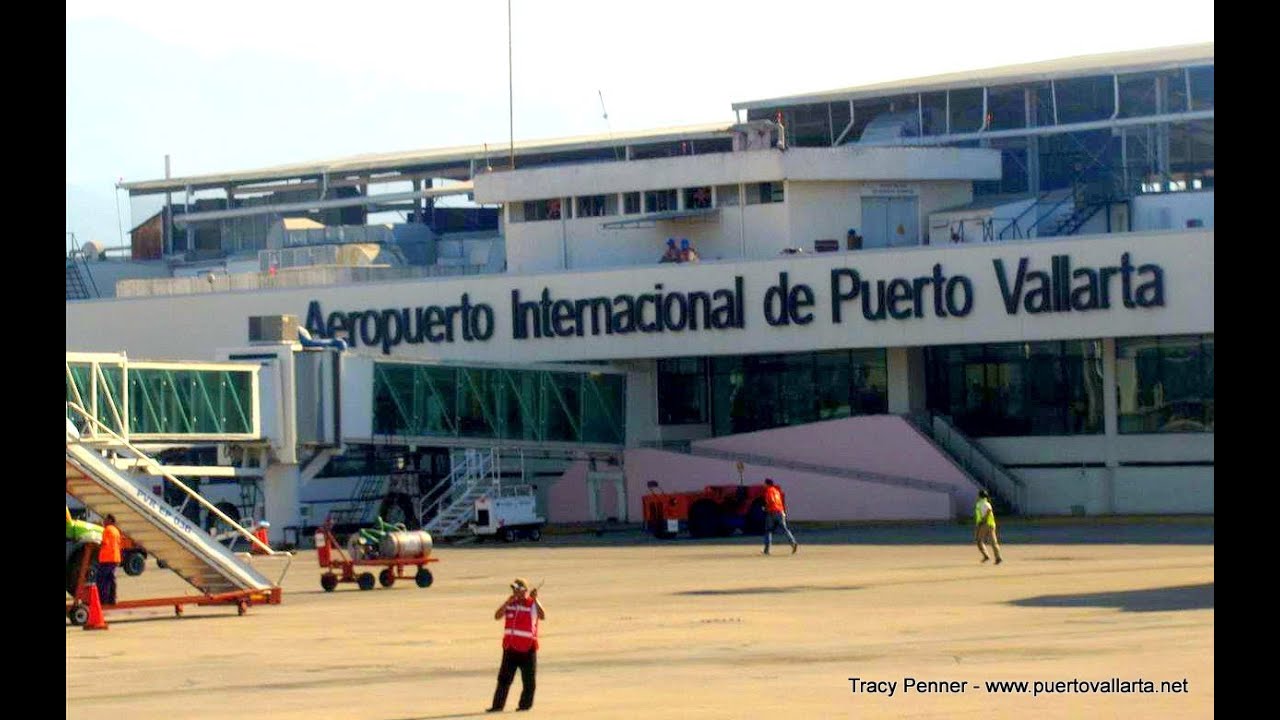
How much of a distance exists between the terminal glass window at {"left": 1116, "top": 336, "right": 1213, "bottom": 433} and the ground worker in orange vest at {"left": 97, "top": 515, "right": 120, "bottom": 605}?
38.6 metres

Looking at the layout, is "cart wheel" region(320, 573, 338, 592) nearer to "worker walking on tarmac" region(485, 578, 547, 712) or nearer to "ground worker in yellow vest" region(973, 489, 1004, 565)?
"ground worker in yellow vest" region(973, 489, 1004, 565)

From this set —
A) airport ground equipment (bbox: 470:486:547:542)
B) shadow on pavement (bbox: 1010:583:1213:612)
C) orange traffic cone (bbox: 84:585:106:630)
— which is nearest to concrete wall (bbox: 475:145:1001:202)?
airport ground equipment (bbox: 470:486:547:542)

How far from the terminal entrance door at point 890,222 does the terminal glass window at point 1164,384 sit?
34.8 ft

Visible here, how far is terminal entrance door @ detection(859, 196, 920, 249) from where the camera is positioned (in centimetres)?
Answer: 7544

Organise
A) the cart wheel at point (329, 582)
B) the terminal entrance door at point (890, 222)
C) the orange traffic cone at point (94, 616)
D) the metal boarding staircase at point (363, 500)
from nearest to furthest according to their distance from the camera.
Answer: the orange traffic cone at point (94, 616) < the cart wheel at point (329, 582) < the metal boarding staircase at point (363, 500) < the terminal entrance door at point (890, 222)

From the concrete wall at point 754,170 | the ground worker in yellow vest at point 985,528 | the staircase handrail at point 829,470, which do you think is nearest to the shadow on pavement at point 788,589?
the ground worker in yellow vest at point 985,528

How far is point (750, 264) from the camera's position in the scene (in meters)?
70.1

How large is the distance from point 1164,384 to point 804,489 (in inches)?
Answer: 468

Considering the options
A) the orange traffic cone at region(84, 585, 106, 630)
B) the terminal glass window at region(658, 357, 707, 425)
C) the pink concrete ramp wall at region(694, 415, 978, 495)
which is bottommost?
the orange traffic cone at region(84, 585, 106, 630)

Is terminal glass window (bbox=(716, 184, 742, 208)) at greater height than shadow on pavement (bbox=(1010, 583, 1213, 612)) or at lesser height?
greater

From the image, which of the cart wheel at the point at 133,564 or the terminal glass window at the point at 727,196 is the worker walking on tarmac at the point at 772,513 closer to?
the cart wheel at the point at 133,564

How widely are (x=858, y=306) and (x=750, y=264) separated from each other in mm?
3949

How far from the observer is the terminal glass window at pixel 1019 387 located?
226 ft

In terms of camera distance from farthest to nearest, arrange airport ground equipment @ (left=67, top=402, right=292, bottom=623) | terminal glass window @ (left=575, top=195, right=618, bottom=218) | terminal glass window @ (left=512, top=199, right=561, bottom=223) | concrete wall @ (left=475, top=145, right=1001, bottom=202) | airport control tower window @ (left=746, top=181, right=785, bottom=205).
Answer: terminal glass window @ (left=512, top=199, right=561, bottom=223) < terminal glass window @ (left=575, top=195, right=618, bottom=218) < airport control tower window @ (left=746, top=181, right=785, bottom=205) < concrete wall @ (left=475, top=145, right=1001, bottom=202) < airport ground equipment @ (left=67, top=402, right=292, bottom=623)
